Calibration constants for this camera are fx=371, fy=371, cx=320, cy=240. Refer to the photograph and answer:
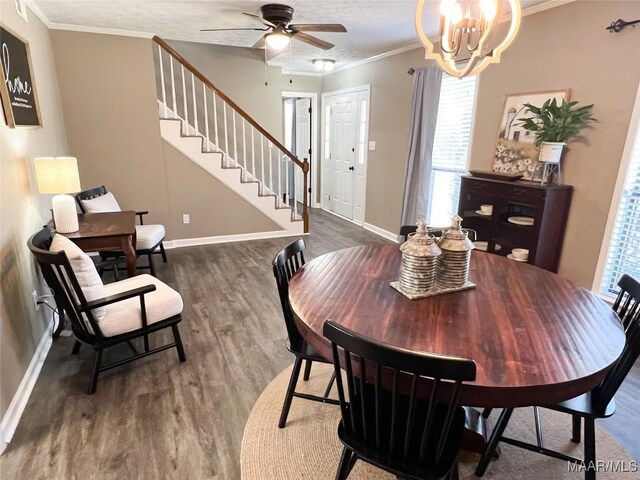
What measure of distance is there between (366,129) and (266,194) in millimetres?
1909

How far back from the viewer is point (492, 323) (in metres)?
1.36

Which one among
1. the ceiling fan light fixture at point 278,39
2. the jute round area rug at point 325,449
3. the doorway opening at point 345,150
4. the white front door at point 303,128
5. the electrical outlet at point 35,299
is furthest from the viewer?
the white front door at point 303,128

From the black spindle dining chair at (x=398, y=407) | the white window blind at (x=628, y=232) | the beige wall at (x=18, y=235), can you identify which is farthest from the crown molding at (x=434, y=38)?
the beige wall at (x=18, y=235)

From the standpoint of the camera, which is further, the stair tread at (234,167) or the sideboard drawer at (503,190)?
the stair tread at (234,167)

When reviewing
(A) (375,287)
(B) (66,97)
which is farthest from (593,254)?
(B) (66,97)

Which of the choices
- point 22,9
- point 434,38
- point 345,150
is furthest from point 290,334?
point 345,150

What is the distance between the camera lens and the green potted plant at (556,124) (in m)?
2.86

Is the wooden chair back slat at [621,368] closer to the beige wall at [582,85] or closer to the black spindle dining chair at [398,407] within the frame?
the black spindle dining chair at [398,407]

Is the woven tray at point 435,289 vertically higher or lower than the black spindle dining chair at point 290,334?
higher

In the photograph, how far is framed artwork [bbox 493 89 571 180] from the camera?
3.29m

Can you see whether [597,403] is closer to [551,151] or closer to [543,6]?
[551,151]

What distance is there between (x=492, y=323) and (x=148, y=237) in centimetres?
325

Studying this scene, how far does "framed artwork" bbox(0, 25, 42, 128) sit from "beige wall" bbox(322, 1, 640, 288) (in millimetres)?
3920

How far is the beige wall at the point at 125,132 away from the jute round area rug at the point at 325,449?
3.32 metres
